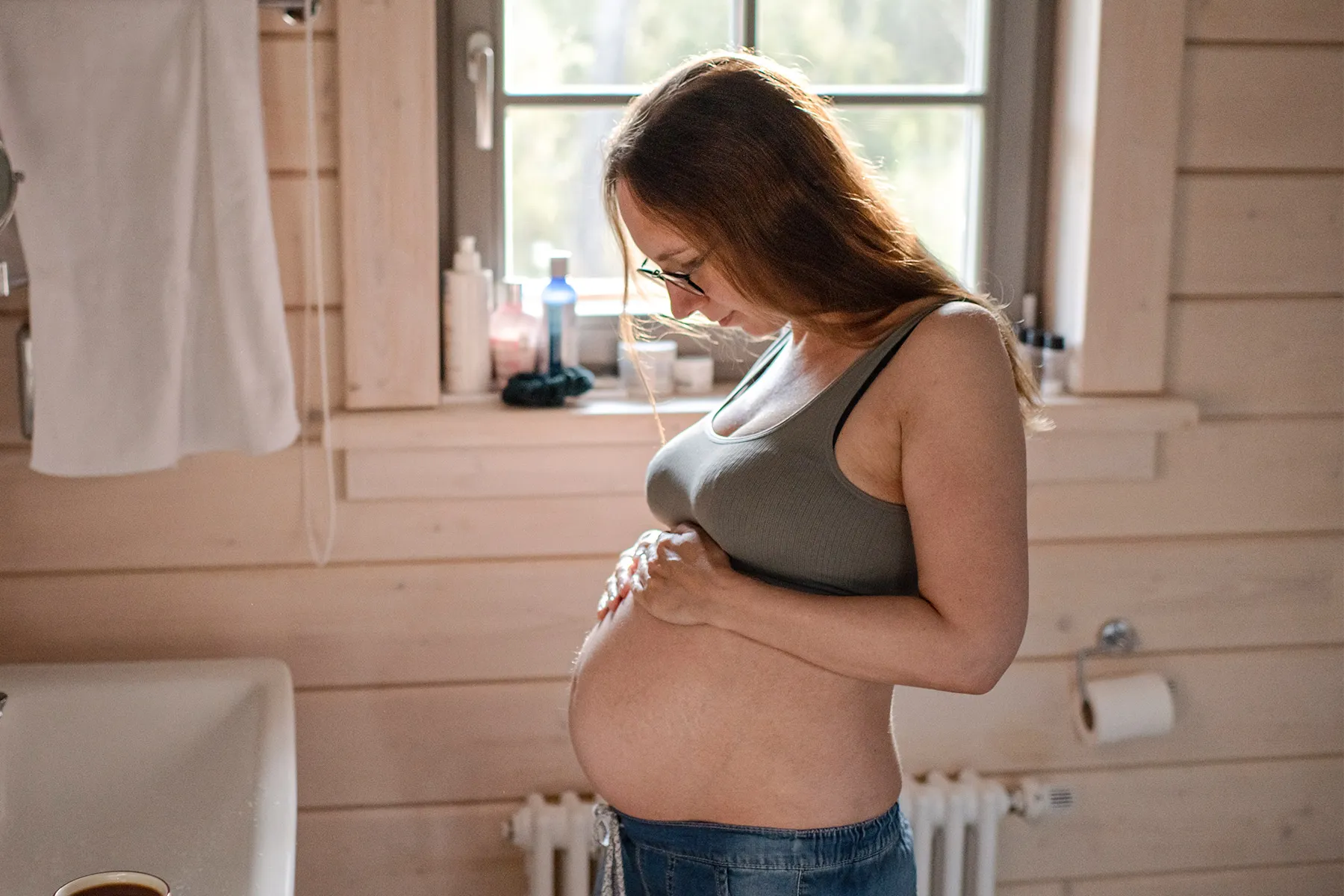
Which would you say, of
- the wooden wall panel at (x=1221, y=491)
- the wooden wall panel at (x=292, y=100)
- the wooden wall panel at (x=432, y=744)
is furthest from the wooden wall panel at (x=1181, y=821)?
the wooden wall panel at (x=292, y=100)

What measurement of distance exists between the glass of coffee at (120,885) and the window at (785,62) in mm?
942

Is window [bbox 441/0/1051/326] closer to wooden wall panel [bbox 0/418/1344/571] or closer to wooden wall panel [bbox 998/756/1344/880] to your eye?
wooden wall panel [bbox 0/418/1344/571]

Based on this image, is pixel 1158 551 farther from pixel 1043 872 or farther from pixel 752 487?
pixel 752 487

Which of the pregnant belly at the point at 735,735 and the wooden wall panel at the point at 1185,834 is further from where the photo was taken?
the wooden wall panel at the point at 1185,834

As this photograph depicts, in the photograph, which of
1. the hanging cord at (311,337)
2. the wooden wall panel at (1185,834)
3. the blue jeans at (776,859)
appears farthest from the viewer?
the wooden wall panel at (1185,834)

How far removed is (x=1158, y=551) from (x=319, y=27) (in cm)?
126

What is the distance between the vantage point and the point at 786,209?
1110 millimetres

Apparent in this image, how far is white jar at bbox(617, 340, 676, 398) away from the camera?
1.73m

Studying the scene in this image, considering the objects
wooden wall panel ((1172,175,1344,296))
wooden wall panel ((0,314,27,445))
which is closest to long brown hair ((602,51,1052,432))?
wooden wall panel ((1172,175,1344,296))

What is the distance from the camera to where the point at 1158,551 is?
6.01ft

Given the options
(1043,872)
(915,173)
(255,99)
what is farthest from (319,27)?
(1043,872)

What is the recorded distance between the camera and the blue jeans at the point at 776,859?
114 centimetres

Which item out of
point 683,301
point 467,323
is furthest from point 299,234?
point 683,301

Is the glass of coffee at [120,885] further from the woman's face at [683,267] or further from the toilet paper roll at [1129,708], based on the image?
the toilet paper roll at [1129,708]
